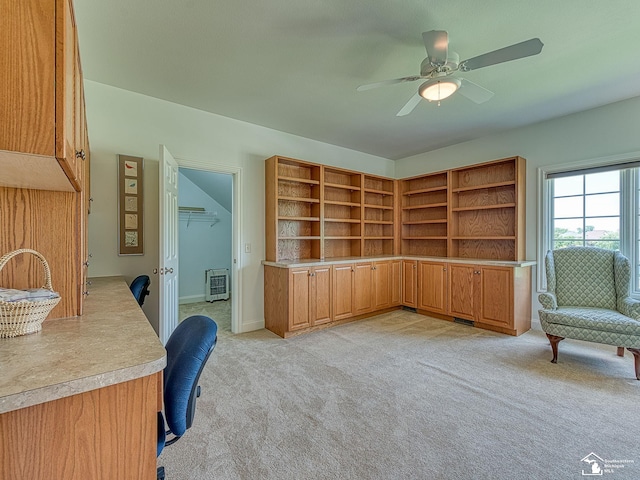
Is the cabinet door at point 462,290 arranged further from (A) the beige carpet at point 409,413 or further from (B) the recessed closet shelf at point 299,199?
(B) the recessed closet shelf at point 299,199

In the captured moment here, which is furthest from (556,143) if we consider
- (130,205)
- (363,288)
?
(130,205)

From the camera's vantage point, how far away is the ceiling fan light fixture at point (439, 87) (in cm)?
209

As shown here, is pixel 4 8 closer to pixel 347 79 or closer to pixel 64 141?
pixel 64 141

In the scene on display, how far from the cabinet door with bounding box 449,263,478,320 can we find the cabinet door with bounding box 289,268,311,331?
2.05 meters

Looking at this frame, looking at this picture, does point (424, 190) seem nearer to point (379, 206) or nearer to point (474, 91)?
point (379, 206)

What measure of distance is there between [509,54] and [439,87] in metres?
0.48

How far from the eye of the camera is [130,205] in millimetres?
2811

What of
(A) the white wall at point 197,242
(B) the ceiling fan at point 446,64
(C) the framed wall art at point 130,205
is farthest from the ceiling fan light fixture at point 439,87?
(A) the white wall at point 197,242

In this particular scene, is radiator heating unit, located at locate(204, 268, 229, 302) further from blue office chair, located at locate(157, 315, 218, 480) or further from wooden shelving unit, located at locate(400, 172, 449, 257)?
blue office chair, located at locate(157, 315, 218, 480)

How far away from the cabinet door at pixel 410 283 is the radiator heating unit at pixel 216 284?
3193mm

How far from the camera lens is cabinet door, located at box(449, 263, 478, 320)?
3811 millimetres

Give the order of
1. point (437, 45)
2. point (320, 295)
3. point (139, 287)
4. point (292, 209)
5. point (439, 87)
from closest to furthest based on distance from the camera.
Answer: point (437, 45), point (439, 87), point (139, 287), point (320, 295), point (292, 209)

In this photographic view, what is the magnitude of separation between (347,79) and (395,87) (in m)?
0.50

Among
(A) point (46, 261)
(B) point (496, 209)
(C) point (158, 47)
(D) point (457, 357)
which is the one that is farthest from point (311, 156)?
(A) point (46, 261)
